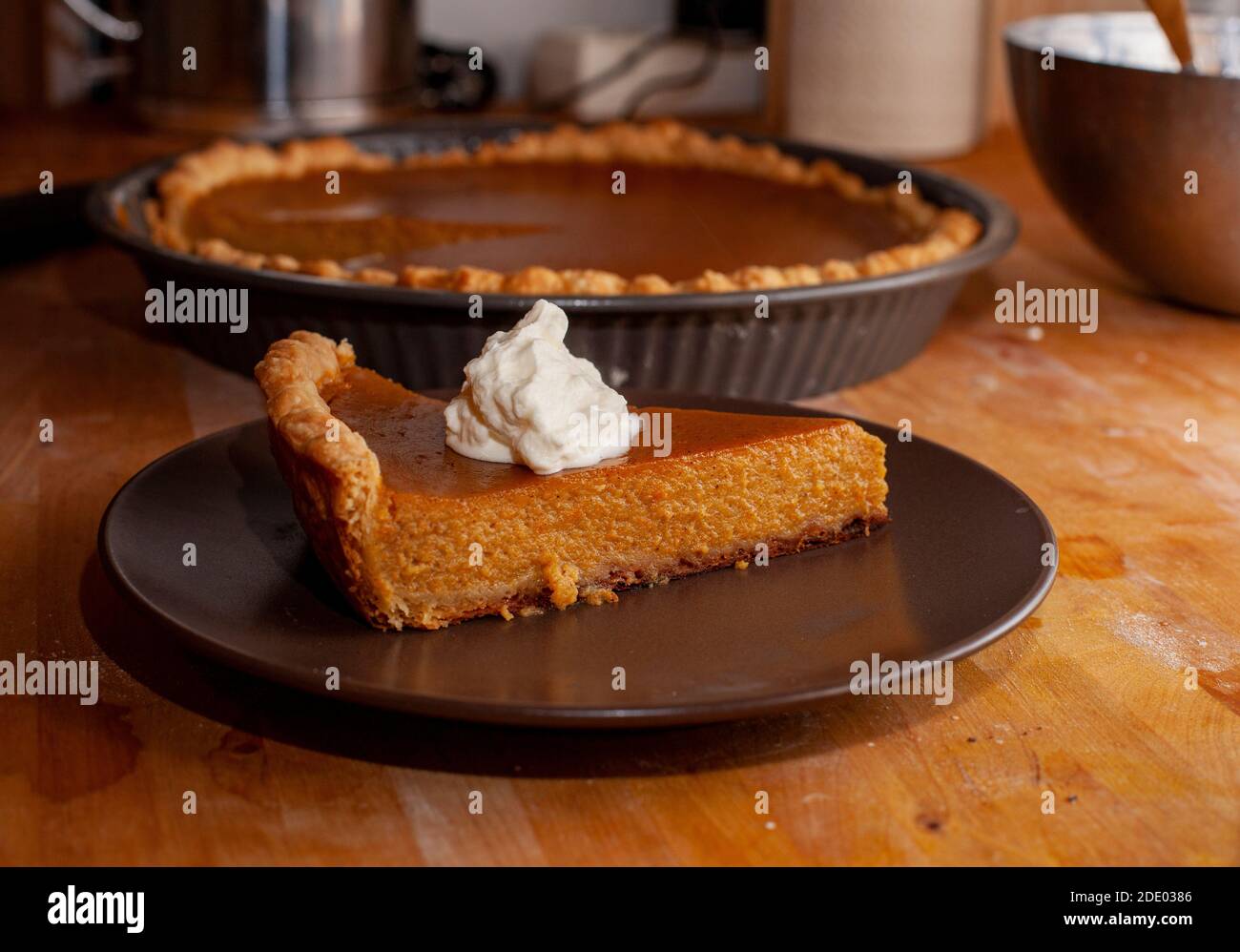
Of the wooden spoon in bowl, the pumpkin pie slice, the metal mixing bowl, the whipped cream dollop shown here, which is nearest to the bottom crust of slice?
the pumpkin pie slice

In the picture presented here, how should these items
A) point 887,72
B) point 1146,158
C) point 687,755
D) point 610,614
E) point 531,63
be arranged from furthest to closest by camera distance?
point 531,63 → point 887,72 → point 1146,158 → point 610,614 → point 687,755

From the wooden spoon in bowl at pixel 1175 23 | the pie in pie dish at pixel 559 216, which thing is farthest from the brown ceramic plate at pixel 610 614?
the wooden spoon in bowl at pixel 1175 23

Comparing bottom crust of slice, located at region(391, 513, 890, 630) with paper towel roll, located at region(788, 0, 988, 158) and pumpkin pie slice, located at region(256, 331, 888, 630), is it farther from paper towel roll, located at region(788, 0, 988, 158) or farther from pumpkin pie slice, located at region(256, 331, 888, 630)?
paper towel roll, located at region(788, 0, 988, 158)

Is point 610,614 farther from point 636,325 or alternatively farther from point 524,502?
point 636,325

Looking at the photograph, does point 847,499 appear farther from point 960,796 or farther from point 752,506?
point 960,796

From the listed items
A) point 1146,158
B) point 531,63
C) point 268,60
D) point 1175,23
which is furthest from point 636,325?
point 531,63

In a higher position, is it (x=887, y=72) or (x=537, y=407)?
(x=887, y=72)
